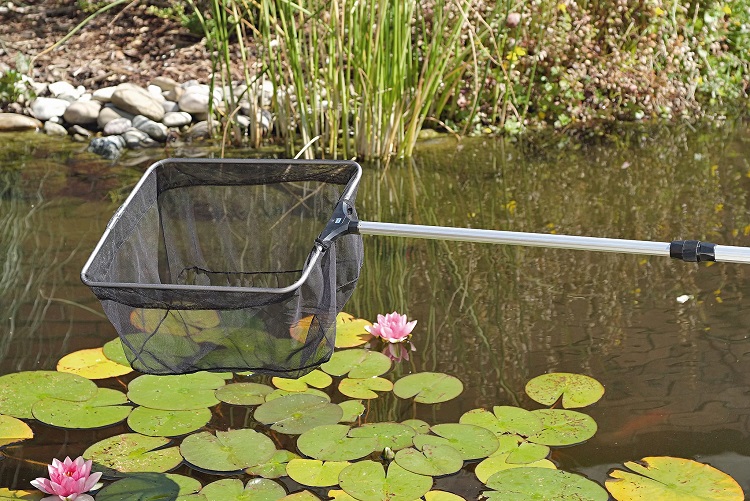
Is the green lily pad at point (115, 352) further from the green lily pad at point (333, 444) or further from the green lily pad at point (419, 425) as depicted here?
the green lily pad at point (419, 425)

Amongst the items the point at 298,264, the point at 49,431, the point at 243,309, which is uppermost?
the point at 243,309

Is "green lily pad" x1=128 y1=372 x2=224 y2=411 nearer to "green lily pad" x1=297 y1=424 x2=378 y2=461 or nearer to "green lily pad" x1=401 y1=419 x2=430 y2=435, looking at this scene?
"green lily pad" x1=297 y1=424 x2=378 y2=461

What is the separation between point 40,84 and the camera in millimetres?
5430

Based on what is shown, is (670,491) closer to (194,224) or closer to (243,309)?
(243,309)

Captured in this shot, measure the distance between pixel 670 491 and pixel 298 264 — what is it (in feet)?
3.23

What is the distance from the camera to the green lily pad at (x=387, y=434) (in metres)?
2.05

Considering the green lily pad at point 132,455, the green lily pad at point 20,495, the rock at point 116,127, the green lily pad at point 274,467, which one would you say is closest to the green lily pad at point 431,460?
the green lily pad at point 274,467

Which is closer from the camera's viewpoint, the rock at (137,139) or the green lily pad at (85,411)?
the green lily pad at (85,411)

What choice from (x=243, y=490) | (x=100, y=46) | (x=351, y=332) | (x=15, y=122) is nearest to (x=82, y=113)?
(x=15, y=122)

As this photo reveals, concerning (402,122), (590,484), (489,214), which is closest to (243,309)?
(590,484)

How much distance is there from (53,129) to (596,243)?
391 cm

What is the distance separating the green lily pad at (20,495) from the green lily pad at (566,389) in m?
1.12

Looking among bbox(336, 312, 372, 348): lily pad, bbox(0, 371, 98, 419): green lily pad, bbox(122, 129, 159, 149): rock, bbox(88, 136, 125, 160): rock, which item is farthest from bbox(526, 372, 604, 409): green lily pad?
bbox(122, 129, 159, 149): rock

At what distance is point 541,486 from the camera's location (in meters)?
1.88
